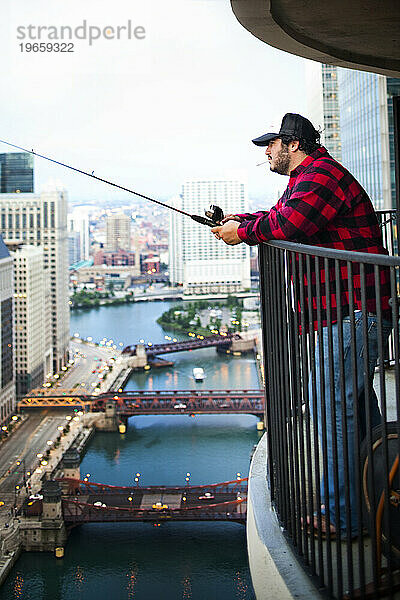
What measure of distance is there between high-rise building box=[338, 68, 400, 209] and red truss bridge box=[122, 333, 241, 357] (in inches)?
333

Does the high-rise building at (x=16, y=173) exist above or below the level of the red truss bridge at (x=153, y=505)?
above

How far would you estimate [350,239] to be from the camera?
2.81ft

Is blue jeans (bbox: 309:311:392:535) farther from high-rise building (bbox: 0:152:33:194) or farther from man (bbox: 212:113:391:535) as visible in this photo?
high-rise building (bbox: 0:152:33:194)

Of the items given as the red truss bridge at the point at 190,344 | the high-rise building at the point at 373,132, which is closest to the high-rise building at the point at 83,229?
the red truss bridge at the point at 190,344

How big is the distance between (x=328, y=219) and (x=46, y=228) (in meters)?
18.5

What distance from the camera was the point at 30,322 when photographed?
52.4 ft

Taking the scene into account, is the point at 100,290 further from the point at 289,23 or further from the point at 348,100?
the point at 289,23

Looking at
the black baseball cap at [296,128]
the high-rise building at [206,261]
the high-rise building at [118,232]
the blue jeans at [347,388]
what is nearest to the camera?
the blue jeans at [347,388]

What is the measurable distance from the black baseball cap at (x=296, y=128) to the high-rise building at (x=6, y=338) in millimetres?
13357

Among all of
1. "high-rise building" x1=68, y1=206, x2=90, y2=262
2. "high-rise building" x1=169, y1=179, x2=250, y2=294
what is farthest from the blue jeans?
"high-rise building" x1=68, y1=206, x2=90, y2=262

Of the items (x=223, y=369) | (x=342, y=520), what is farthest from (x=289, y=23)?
(x=223, y=369)

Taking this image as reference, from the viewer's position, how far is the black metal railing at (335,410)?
679 millimetres

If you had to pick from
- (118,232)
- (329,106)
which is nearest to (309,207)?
(329,106)

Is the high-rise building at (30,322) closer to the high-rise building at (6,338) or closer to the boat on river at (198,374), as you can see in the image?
the high-rise building at (6,338)
